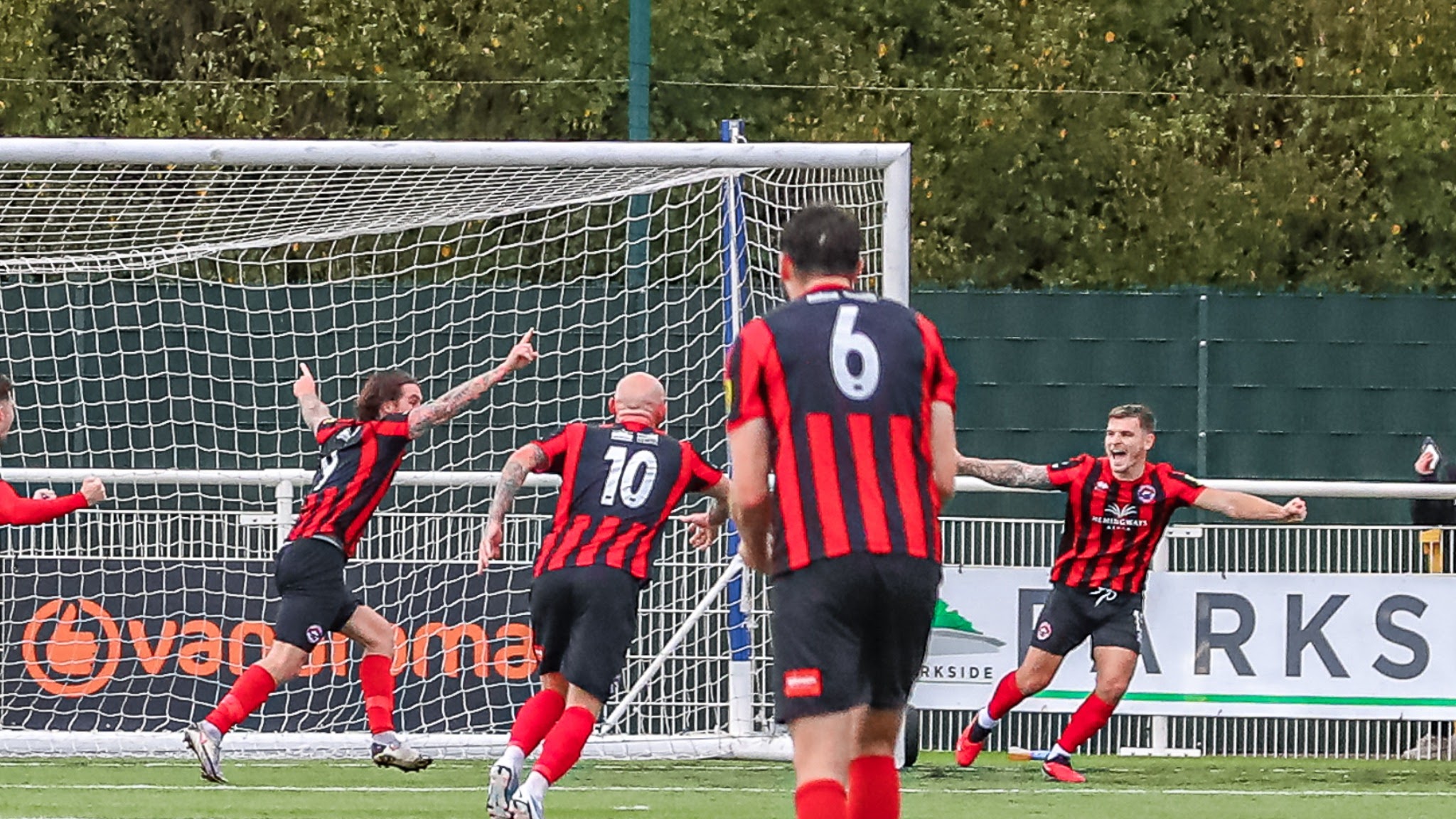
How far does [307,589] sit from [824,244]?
4.54 m

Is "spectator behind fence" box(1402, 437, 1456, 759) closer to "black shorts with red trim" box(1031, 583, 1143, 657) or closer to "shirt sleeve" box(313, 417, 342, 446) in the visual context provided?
"black shorts with red trim" box(1031, 583, 1143, 657)

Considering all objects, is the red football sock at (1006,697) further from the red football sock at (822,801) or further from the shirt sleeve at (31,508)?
the red football sock at (822,801)

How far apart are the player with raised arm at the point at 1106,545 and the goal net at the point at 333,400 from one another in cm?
113

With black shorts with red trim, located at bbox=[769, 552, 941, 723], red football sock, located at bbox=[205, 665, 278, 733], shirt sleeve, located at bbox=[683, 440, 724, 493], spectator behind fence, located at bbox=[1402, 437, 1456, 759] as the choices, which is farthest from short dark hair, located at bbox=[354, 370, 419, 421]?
spectator behind fence, located at bbox=[1402, 437, 1456, 759]

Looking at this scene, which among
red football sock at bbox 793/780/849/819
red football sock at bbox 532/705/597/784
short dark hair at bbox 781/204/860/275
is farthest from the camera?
red football sock at bbox 532/705/597/784

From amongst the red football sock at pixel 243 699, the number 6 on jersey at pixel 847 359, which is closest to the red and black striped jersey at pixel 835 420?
the number 6 on jersey at pixel 847 359

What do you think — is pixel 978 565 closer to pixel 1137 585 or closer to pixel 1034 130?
pixel 1137 585

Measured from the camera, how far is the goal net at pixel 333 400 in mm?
11062

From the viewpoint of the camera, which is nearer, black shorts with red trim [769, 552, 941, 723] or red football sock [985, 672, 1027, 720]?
black shorts with red trim [769, 552, 941, 723]

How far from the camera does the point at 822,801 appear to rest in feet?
18.8

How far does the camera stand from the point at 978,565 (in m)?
12.4

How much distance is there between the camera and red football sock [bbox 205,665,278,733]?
9500mm

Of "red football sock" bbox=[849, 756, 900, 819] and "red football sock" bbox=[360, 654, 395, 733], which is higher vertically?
"red football sock" bbox=[849, 756, 900, 819]

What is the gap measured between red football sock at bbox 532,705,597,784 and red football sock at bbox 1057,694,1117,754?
2.85m
